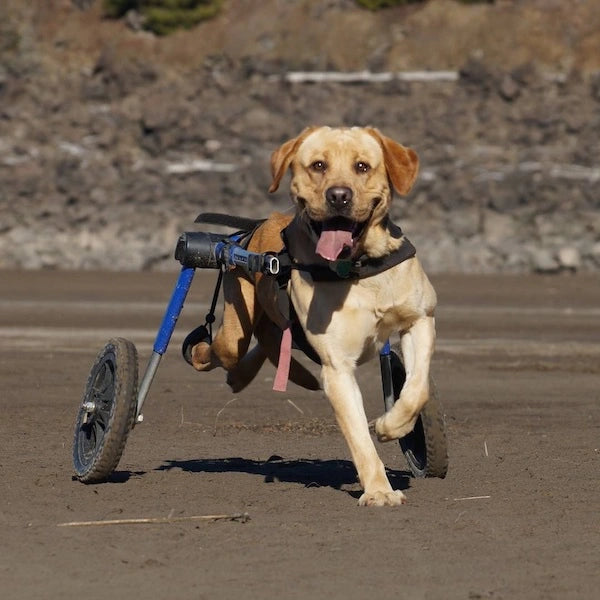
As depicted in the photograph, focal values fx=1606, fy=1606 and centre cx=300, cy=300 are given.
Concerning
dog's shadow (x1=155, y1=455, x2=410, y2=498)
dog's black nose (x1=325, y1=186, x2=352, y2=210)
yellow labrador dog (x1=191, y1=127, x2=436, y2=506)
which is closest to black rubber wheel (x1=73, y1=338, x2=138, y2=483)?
dog's shadow (x1=155, y1=455, x2=410, y2=498)

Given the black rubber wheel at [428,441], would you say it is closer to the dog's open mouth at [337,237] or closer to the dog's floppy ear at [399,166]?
the dog's open mouth at [337,237]

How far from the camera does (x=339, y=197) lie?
7316 millimetres

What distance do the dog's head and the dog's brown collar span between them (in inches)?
2.2

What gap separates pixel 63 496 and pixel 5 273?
21.8 m

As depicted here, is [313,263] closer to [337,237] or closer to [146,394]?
[337,237]

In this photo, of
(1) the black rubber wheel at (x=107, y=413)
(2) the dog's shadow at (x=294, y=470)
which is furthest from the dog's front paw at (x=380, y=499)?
(1) the black rubber wheel at (x=107, y=413)

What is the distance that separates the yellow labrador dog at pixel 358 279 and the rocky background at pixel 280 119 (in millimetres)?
22040

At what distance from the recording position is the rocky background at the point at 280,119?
3166 centimetres

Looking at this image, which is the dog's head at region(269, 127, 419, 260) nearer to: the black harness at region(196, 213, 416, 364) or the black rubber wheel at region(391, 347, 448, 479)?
the black harness at region(196, 213, 416, 364)

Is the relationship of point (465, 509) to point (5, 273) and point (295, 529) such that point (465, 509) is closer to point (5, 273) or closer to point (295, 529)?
point (295, 529)

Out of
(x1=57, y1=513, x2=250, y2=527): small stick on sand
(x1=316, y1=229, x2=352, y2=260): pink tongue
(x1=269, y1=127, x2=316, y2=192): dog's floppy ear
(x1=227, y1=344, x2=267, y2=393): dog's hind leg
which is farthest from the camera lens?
(x1=227, y1=344, x2=267, y2=393): dog's hind leg

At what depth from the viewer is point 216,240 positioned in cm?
859

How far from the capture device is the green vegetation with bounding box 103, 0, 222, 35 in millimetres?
40125

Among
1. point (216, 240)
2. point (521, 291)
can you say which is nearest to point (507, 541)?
point (216, 240)
